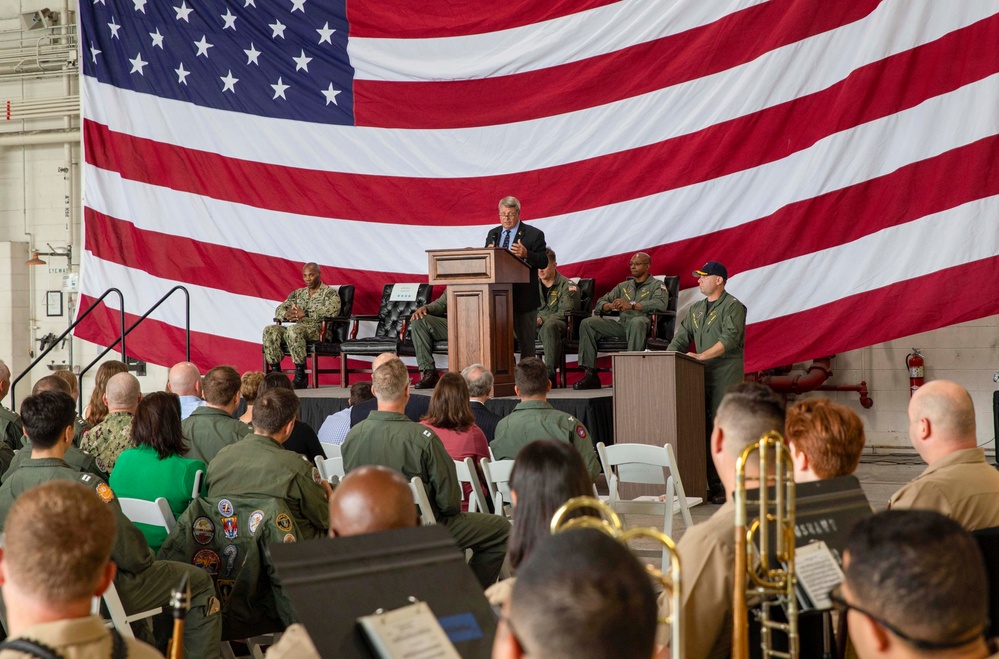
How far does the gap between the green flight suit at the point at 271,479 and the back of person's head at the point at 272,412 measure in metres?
0.05

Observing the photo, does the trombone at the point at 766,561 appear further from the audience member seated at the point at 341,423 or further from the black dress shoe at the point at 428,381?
the black dress shoe at the point at 428,381

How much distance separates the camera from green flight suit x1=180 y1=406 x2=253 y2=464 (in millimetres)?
4113

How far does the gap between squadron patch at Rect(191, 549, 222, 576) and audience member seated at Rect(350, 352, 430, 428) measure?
111 centimetres

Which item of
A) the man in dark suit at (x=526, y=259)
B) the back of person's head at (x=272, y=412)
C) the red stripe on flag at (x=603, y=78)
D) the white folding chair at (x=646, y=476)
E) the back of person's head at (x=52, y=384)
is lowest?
the white folding chair at (x=646, y=476)

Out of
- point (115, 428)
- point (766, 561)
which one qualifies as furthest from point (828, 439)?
point (115, 428)

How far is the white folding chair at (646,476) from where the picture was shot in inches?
154

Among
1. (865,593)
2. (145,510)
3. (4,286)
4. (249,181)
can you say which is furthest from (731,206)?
(4,286)

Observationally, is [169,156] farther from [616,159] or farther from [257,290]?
[616,159]

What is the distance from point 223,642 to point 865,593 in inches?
100

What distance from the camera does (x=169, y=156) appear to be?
888 centimetres

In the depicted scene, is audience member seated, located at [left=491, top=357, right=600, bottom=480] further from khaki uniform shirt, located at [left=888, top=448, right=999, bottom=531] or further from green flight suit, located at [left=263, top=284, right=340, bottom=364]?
green flight suit, located at [left=263, top=284, right=340, bottom=364]

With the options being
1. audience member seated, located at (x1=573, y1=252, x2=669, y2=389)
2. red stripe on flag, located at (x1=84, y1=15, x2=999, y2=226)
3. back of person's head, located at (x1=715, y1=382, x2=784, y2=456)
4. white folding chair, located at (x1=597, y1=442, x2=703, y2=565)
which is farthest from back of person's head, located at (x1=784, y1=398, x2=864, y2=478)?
audience member seated, located at (x1=573, y1=252, x2=669, y2=389)

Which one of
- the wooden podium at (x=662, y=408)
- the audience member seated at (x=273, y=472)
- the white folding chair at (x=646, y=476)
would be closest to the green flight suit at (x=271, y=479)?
the audience member seated at (x=273, y=472)

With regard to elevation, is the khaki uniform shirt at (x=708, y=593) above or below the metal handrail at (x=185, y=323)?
below
